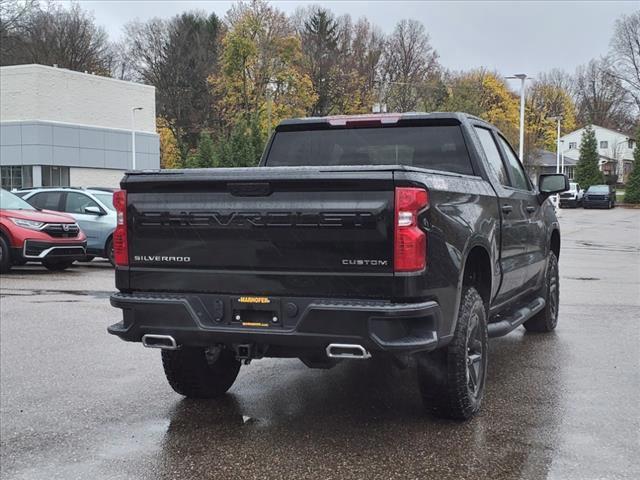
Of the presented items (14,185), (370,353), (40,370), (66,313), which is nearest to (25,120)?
(14,185)

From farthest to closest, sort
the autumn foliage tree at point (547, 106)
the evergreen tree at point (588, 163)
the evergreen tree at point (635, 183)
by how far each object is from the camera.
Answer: the autumn foliage tree at point (547, 106) < the evergreen tree at point (588, 163) < the evergreen tree at point (635, 183)

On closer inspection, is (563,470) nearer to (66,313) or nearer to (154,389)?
(154,389)

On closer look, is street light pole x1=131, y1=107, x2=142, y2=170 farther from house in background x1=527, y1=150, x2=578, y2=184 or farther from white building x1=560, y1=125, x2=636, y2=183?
white building x1=560, y1=125, x2=636, y2=183

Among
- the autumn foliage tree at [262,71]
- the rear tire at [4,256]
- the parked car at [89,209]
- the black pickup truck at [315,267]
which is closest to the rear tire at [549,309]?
the black pickup truck at [315,267]

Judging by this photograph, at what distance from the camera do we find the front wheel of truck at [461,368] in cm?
445

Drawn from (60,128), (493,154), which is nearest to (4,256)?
(493,154)

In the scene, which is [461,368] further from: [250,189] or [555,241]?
[555,241]

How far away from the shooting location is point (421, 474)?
3.91m

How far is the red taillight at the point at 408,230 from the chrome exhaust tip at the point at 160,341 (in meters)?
1.42

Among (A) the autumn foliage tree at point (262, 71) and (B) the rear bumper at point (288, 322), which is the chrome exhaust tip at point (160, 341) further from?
(A) the autumn foliage tree at point (262, 71)

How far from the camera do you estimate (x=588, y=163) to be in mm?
63656

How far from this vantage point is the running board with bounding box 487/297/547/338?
5327mm

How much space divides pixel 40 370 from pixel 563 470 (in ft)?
14.8

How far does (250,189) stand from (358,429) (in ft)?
5.65
